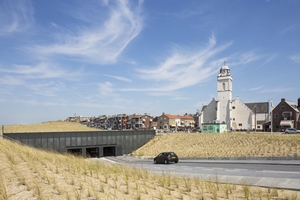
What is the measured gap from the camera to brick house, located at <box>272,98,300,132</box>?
63.0m

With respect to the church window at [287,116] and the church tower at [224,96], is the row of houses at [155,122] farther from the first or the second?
the church window at [287,116]

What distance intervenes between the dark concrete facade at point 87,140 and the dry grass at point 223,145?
225 cm

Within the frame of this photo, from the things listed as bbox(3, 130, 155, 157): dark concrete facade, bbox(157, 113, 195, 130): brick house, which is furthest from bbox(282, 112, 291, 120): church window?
bbox(157, 113, 195, 130): brick house

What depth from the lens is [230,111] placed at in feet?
260

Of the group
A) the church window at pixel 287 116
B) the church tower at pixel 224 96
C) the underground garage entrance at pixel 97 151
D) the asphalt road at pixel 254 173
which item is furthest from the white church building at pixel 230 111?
the asphalt road at pixel 254 173

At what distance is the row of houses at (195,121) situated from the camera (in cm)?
6338

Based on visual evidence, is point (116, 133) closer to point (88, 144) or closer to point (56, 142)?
point (88, 144)

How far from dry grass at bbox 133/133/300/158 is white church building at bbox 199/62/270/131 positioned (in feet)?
95.7

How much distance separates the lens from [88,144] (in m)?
46.5

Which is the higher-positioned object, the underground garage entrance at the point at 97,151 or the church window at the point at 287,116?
the church window at the point at 287,116

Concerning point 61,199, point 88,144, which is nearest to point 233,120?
point 88,144

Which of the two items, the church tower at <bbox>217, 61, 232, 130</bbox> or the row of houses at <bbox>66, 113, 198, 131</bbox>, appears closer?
the church tower at <bbox>217, 61, 232, 130</bbox>

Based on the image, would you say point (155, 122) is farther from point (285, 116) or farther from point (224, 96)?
point (285, 116)

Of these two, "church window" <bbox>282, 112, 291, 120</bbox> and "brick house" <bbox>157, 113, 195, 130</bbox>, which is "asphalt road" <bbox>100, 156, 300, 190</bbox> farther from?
"brick house" <bbox>157, 113, 195, 130</bbox>
